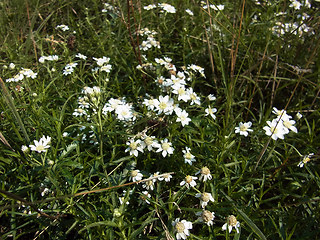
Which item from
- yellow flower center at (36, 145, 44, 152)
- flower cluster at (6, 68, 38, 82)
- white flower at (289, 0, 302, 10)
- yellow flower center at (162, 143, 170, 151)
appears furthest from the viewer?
white flower at (289, 0, 302, 10)

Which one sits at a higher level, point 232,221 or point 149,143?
point 149,143

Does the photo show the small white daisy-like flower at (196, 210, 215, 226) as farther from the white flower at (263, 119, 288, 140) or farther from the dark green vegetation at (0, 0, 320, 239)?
the white flower at (263, 119, 288, 140)

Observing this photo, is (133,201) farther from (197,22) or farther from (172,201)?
(197,22)

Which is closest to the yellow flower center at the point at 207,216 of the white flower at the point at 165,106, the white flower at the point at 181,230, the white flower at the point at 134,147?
the white flower at the point at 181,230

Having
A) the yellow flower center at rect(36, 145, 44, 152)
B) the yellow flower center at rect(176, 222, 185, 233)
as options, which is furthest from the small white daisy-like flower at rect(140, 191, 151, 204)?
the yellow flower center at rect(36, 145, 44, 152)

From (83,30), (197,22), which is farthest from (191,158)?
(83,30)

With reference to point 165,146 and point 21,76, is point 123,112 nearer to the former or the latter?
point 165,146

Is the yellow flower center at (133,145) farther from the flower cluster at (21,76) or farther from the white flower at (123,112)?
the flower cluster at (21,76)

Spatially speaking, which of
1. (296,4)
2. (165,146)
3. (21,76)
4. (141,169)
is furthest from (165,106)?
(296,4)
